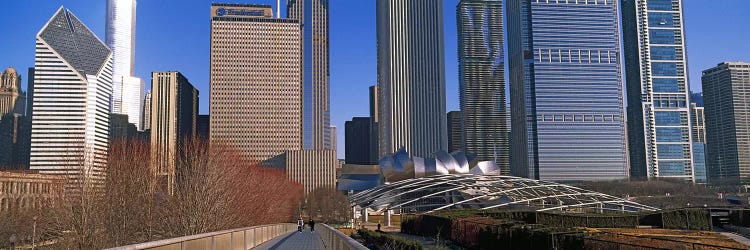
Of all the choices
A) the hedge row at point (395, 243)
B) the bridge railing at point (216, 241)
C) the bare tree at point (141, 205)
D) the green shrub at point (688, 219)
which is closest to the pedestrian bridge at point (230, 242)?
the bridge railing at point (216, 241)

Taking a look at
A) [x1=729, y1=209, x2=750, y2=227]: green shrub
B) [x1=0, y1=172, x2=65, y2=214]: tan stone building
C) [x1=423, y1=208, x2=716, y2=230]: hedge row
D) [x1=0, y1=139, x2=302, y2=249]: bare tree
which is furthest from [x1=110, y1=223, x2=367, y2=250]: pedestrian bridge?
[x1=0, y1=172, x2=65, y2=214]: tan stone building

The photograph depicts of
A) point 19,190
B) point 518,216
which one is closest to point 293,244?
point 518,216

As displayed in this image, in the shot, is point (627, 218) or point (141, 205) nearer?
point (141, 205)

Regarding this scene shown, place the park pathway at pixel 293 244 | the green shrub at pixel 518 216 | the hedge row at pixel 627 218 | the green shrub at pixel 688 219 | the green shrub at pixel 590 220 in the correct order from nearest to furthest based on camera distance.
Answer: the park pathway at pixel 293 244, the green shrub at pixel 518 216, the green shrub at pixel 590 220, the hedge row at pixel 627 218, the green shrub at pixel 688 219

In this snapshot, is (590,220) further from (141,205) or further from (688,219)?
(141,205)

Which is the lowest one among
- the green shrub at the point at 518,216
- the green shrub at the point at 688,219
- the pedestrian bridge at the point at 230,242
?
the green shrub at the point at 688,219

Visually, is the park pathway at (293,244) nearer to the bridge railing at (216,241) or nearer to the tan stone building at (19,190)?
the bridge railing at (216,241)

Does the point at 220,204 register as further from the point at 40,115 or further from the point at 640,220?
the point at 40,115

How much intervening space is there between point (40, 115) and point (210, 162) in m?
176

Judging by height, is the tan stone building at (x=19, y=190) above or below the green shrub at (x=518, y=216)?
above

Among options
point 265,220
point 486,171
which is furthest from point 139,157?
point 486,171

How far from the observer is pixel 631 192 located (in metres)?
161

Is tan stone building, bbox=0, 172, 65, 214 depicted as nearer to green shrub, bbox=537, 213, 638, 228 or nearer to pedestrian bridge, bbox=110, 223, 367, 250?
pedestrian bridge, bbox=110, 223, 367, 250

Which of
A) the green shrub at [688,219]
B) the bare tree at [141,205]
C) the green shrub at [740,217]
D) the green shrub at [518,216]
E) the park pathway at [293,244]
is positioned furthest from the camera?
the green shrub at [740,217]
